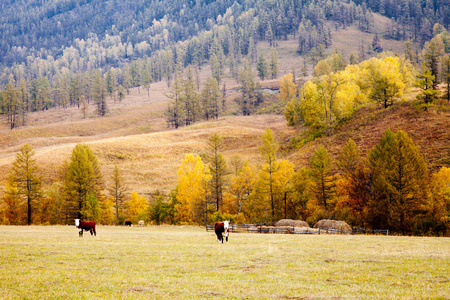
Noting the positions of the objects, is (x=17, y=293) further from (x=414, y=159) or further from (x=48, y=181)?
(x=48, y=181)

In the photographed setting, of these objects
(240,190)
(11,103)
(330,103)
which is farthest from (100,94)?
(240,190)

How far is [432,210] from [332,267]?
37079 mm

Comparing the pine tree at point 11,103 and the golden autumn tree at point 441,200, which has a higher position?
the pine tree at point 11,103

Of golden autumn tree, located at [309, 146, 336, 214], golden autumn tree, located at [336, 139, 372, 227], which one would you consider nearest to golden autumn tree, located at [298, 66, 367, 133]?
golden autumn tree, located at [336, 139, 372, 227]

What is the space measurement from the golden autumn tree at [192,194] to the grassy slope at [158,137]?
14202 millimetres

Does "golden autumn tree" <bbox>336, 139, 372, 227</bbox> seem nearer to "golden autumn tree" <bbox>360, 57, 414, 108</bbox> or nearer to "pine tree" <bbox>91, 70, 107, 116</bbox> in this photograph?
"golden autumn tree" <bbox>360, 57, 414, 108</bbox>

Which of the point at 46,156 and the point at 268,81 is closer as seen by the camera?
the point at 46,156

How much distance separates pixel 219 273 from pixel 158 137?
9965cm

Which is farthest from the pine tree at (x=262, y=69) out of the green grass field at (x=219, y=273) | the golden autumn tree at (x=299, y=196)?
the green grass field at (x=219, y=273)

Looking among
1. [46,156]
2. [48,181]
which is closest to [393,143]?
[48,181]

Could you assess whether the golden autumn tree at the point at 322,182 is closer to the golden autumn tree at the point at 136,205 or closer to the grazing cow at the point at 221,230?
the golden autumn tree at the point at 136,205

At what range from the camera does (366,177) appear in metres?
52.3

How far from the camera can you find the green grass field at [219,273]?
9289mm

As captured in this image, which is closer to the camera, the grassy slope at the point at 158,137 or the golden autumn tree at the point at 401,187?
the golden autumn tree at the point at 401,187
